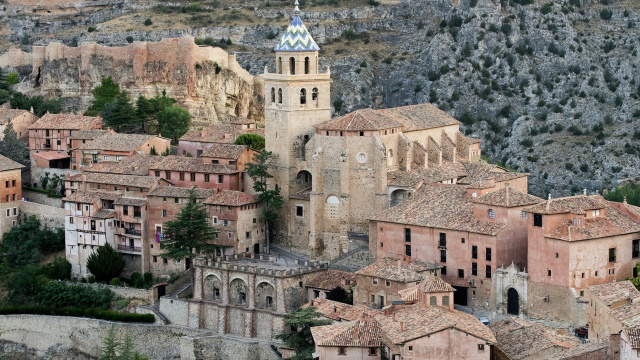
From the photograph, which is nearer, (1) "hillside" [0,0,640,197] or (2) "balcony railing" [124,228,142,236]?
(2) "balcony railing" [124,228,142,236]

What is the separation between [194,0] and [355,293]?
6430 centimetres

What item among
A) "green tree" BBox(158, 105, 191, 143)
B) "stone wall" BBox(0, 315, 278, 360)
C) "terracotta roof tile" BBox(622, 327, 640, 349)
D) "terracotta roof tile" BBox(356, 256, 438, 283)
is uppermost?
"green tree" BBox(158, 105, 191, 143)

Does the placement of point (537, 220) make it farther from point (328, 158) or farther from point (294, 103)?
point (294, 103)

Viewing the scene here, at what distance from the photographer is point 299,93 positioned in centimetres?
8206

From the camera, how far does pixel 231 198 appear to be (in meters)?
80.5

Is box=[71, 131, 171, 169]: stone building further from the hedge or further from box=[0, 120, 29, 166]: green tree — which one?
the hedge

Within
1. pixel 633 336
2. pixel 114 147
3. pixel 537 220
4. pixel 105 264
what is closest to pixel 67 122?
pixel 114 147

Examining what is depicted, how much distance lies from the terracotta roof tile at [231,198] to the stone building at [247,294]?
3128 millimetres

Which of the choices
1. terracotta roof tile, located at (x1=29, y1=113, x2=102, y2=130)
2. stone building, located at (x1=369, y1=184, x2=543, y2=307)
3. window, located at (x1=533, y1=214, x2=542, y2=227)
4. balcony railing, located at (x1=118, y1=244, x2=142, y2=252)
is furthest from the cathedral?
terracotta roof tile, located at (x1=29, y1=113, x2=102, y2=130)

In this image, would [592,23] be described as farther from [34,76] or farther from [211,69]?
[34,76]

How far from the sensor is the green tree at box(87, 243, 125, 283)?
83.2 meters

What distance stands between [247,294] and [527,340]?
17.0 meters

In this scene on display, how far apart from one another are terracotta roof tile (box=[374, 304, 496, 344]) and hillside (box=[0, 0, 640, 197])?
37324 mm

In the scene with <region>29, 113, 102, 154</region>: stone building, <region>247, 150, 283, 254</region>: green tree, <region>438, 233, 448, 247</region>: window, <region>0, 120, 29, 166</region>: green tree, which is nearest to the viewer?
<region>438, 233, 448, 247</region>: window
